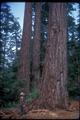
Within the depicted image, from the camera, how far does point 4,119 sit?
21.4ft

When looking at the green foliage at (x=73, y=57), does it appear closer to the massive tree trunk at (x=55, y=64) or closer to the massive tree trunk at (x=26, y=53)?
the massive tree trunk at (x=26, y=53)

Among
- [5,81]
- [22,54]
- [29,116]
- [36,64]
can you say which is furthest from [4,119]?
[36,64]

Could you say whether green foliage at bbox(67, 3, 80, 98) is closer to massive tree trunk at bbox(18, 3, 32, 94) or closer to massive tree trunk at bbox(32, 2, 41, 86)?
massive tree trunk at bbox(32, 2, 41, 86)

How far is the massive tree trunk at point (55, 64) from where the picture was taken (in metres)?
7.98

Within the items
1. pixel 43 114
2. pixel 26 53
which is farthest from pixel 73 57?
pixel 43 114

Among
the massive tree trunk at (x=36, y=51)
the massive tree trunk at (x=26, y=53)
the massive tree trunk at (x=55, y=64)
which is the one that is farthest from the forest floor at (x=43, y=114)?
the massive tree trunk at (x=36, y=51)

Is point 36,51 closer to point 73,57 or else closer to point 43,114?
point 73,57

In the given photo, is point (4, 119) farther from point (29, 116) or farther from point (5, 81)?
point (5, 81)

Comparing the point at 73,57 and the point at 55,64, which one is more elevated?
the point at 73,57

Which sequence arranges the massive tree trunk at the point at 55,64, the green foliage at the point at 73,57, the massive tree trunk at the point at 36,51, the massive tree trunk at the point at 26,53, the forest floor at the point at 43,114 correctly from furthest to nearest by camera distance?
1. the massive tree trunk at the point at 36,51
2. the green foliage at the point at 73,57
3. the massive tree trunk at the point at 26,53
4. the massive tree trunk at the point at 55,64
5. the forest floor at the point at 43,114

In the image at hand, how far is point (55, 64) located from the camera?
830cm

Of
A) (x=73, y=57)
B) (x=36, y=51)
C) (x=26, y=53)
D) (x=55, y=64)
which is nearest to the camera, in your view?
(x=55, y=64)

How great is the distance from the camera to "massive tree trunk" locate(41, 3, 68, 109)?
798 cm

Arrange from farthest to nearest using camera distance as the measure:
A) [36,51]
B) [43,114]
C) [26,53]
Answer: [36,51]
[26,53]
[43,114]
